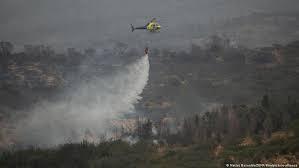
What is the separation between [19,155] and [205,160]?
77.6 meters

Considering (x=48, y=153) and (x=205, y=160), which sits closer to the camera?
(x=205, y=160)

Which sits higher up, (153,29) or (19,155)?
(153,29)

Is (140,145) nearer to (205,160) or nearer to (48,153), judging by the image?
(48,153)

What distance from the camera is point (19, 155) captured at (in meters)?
172

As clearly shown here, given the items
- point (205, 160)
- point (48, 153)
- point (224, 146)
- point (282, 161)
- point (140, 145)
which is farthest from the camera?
point (140, 145)

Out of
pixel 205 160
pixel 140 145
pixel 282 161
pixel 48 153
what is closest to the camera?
pixel 282 161

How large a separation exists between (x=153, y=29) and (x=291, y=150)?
63.9 m

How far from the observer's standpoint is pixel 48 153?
169m

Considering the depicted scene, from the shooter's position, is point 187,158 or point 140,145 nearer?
point 187,158

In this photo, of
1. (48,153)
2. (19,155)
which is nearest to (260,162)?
(48,153)

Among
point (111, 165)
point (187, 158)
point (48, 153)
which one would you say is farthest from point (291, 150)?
point (48, 153)

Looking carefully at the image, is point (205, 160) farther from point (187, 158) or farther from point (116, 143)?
point (116, 143)

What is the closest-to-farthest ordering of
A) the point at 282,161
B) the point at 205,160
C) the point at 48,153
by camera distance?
the point at 282,161 < the point at 205,160 < the point at 48,153

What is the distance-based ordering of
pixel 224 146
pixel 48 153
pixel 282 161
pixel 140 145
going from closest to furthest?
pixel 282 161 < pixel 224 146 < pixel 48 153 < pixel 140 145
